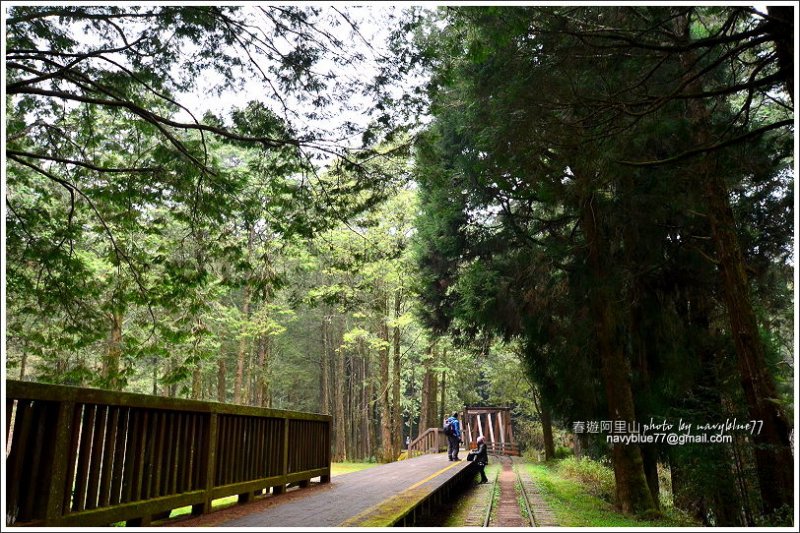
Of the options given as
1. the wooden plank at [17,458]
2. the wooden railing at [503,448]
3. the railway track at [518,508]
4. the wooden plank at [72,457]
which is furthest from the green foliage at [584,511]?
the wooden railing at [503,448]

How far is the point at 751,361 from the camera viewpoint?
19.9ft

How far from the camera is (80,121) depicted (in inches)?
301

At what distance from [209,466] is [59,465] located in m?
1.83

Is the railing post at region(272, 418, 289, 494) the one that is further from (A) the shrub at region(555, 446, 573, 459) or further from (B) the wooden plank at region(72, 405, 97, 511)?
(A) the shrub at region(555, 446, 573, 459)

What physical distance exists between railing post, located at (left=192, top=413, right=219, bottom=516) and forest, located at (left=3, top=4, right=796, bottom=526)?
308cm

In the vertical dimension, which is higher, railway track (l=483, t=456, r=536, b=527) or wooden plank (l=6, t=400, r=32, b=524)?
wooden plank (l=6, t=400, r=32, b=524)

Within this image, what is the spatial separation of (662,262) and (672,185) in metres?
2.71

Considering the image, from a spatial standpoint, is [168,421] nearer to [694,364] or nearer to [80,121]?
[80,121]

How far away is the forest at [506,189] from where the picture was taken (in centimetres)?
577

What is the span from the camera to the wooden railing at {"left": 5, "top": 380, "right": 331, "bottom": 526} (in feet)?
10.5

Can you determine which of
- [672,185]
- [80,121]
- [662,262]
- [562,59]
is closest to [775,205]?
[662,262]

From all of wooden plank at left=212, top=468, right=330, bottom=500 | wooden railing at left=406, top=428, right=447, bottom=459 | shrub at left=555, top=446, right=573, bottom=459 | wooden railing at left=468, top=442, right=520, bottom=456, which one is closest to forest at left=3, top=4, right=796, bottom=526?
wooden plank at left=212, top=468, right=330, bottom=500

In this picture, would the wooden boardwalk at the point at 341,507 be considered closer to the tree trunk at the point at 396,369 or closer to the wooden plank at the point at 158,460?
the wooden plank at the point at 158,460

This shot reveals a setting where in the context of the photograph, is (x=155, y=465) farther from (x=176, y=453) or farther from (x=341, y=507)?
(x=341, y=507)
